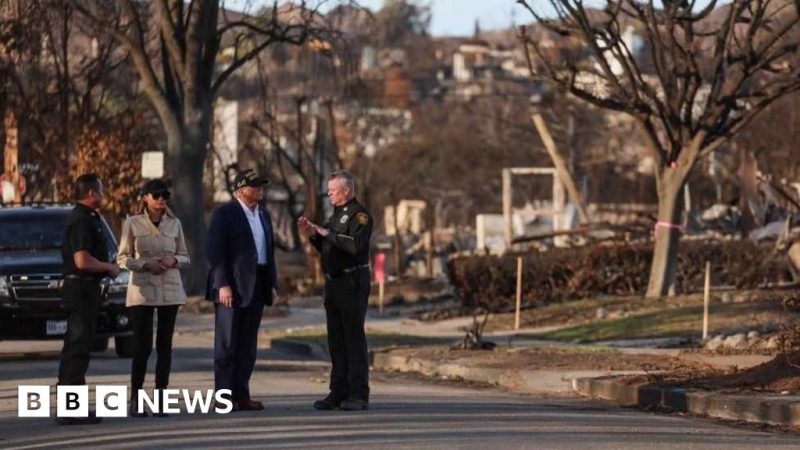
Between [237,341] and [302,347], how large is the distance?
31.4ft

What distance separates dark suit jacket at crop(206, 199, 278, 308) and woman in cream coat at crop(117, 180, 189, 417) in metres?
0.34

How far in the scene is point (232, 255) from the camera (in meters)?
14.6

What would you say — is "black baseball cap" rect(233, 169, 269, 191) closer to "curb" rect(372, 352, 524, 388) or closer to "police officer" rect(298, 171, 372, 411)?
"police officer" rect(298, 171, 372, 411)

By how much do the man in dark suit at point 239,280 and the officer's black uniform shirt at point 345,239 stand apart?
0.46 meters

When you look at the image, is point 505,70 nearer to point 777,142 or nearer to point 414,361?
point 777,142

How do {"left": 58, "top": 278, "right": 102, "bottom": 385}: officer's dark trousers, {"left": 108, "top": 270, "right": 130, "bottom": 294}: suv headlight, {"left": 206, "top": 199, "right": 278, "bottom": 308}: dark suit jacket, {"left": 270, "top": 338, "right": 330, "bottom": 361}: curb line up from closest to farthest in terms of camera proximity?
{"left": 58, "top": 278, "right": 102, "bottom": 385}: officer's dark trousers → {"left": 206, "top": 199, "right": 278, "bottom": 308}: dark suit jacket → {"left": 108, "top": 270, "right": 130, "bottom": 294}: suv headlight → {"left": 270, "top": 338, "right": 330, "bottom": 361}: curb

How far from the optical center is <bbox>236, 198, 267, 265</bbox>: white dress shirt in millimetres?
14742

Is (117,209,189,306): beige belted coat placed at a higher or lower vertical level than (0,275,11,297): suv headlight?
higher

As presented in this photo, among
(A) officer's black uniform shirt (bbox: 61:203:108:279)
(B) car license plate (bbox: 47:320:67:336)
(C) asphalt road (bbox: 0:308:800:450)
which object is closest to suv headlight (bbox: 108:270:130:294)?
(B) car license plate (bbox: 47:320:67:336)

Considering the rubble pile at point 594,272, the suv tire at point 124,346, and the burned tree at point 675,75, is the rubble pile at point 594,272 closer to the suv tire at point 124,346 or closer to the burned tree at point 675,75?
the burned tree at point 675,75

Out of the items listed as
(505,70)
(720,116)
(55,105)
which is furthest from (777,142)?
(505,70)

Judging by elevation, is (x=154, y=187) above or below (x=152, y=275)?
above

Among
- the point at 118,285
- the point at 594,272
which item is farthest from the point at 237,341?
the point at 594,272

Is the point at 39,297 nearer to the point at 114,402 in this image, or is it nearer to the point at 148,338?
the point at 114,402
